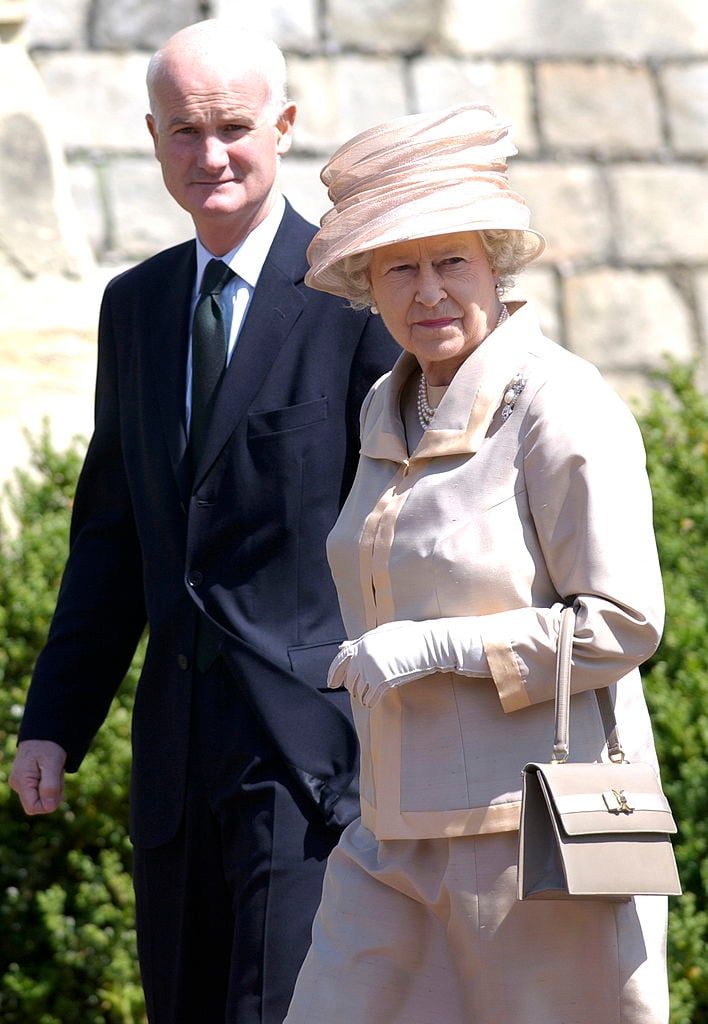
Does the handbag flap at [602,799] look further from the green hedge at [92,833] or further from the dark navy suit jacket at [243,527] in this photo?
the green hedge at [92,833]

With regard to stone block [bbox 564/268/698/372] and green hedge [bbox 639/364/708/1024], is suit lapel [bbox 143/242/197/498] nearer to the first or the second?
green hedge [bbox 639/364/708/1024]

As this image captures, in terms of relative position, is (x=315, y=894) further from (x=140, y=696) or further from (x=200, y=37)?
(x=200, y=37)

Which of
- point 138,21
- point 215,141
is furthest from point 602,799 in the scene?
point 138,21

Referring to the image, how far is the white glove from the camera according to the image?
2.34 metres

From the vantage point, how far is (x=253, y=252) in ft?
10.9

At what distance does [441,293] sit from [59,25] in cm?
403

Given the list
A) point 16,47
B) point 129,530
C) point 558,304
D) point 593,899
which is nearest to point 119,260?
point 16,47

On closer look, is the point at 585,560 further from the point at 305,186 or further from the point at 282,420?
the point at 305,186

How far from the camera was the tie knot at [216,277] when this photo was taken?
10.9 ft

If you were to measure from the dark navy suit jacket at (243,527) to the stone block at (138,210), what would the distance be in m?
2.75

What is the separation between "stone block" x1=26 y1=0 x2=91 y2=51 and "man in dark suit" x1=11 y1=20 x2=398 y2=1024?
9.83ft

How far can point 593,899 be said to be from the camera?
230 cm

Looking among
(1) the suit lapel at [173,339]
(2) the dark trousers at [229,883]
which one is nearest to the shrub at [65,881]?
(2) the dark trousers at [229,883]

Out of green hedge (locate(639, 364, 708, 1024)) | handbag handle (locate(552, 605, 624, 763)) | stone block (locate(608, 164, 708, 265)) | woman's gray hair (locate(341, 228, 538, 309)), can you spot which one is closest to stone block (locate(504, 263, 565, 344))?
stone block (locate(608, 164, 708, 265))
